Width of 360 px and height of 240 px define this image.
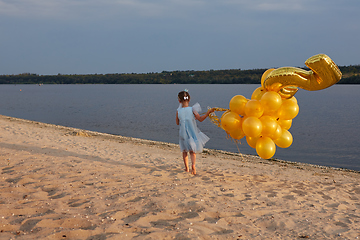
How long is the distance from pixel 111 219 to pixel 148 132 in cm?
1628

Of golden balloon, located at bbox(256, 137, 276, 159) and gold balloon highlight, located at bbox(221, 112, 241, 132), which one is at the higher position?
gold balloon highlight, located at bbox(221, 112, 241, 132)

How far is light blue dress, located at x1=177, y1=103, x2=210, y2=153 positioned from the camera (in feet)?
22.4

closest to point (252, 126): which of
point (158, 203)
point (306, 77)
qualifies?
point (306, 77)

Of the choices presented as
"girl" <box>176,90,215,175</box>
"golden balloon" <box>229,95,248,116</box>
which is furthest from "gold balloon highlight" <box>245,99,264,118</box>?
"girl" <box>176,90,215,175</box>

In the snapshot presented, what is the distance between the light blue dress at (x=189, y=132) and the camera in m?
6.82

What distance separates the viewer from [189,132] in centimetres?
688

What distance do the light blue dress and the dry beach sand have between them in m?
0.69

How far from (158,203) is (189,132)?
2.37 metres

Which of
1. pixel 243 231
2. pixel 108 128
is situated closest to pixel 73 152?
pixel 243 231

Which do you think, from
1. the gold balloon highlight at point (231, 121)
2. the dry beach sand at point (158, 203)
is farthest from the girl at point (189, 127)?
the dry beach sand at point (158, 203)

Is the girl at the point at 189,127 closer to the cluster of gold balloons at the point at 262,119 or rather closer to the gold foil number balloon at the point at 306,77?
the cluster of gold balloons at the point at 262,119

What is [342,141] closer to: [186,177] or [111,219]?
[186,177]

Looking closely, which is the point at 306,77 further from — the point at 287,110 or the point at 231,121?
the point at 231,121

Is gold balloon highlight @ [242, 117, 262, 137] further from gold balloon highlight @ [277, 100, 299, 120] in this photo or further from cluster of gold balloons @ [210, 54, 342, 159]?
gold balloon highlight @ [277, 100, 299, 120]
